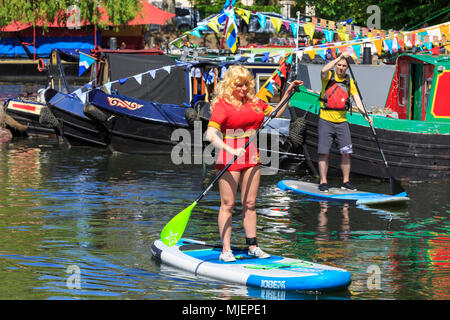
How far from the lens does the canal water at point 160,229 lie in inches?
301

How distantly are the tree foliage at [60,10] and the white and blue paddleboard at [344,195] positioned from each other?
106 ft

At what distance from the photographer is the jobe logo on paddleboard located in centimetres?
754

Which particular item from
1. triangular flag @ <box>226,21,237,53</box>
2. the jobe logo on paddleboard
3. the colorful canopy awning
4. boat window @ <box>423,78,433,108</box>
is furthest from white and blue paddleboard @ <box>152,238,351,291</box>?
the colorful canopy awning

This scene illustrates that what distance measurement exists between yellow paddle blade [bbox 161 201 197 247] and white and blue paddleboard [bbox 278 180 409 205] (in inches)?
158

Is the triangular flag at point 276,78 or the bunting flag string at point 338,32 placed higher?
the bunting flag string at point 338,32

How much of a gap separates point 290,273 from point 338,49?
9.18 meters

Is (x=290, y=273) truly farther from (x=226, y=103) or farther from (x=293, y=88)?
(x=293, y=88)

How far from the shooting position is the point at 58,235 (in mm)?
9773

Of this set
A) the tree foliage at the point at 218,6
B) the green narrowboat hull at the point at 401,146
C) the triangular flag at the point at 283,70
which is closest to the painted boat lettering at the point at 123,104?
the triangular flag at the point at 283,70

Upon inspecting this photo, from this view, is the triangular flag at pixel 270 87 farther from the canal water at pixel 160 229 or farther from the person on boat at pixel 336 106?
the person on boat at pixel 336 106

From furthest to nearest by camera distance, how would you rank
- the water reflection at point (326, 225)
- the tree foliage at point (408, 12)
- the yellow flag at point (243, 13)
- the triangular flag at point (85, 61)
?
the tree foliage at point (408, 12), the yellow flag at point (243, 13), the triangular flag at point (85, 61), the water reflection at point (326, 225)

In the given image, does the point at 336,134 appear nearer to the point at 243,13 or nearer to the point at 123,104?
the point at 123,104

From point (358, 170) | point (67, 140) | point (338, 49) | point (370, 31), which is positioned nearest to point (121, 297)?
point (358, 170)

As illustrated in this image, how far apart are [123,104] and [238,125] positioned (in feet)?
33.1
